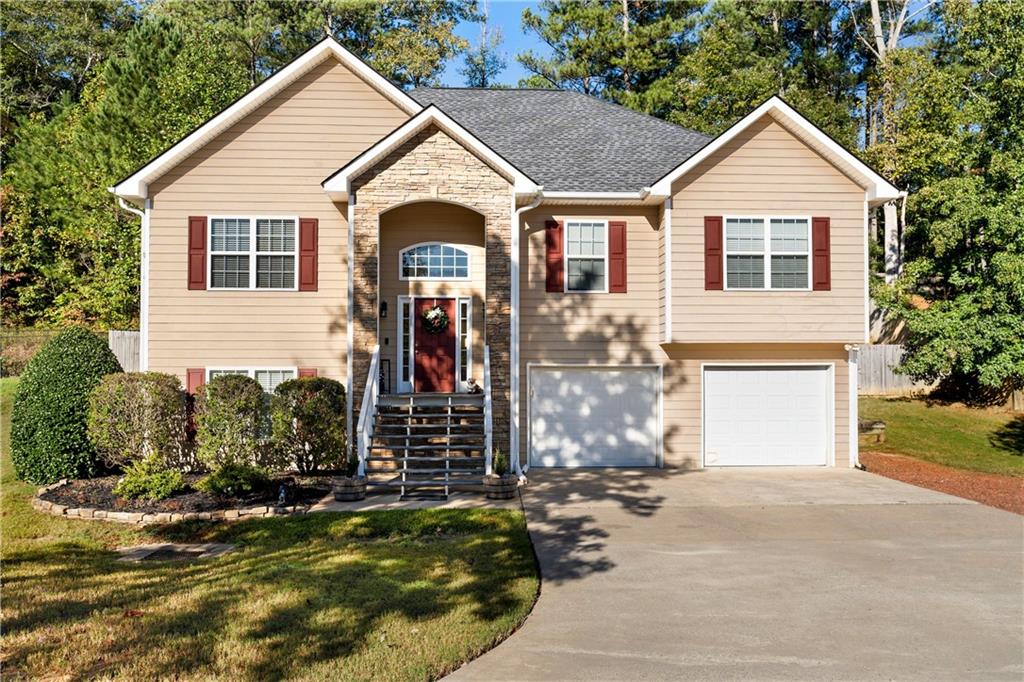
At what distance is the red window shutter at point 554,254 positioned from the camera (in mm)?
14430

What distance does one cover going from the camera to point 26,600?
21.0 ft

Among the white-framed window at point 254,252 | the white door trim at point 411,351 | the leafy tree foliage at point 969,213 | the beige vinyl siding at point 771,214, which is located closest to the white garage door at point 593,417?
the white door trim at point 411,351

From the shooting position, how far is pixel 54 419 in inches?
457

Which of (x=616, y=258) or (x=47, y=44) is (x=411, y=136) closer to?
(x=616, y=258)

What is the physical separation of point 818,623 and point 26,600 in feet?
22.6

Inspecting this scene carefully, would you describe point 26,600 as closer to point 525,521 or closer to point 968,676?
point 525,521

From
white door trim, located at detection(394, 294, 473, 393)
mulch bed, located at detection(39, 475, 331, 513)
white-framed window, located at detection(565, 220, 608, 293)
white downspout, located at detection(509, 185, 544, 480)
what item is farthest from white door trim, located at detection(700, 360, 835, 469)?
mulch bed, located at detection(39, 475, 331, 513)

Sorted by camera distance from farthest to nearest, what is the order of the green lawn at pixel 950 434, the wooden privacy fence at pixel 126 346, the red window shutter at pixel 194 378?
the wooden privacy fence at pixel 126 346 < the green lawn at pixel 950 434 < the red window shutter at pixel 194 378

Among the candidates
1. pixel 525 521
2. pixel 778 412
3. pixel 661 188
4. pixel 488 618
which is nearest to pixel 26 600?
pixel 488 618

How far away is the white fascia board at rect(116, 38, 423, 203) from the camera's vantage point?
13633 mm

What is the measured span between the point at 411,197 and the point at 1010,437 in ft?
54.2

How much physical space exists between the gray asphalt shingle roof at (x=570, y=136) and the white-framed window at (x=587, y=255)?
780 millimetres

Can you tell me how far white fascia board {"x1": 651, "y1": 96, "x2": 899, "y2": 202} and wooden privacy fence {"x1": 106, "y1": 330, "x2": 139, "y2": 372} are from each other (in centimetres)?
1526

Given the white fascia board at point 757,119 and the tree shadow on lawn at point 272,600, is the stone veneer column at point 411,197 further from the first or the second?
the tree shadow on lawn at point 272,600
